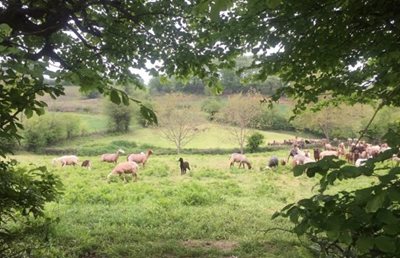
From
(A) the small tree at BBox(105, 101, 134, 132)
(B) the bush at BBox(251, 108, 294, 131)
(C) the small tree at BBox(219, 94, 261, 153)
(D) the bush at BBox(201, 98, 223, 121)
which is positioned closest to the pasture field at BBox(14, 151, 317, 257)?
(C) the small tree at BBox(219, 94, 261, 153)

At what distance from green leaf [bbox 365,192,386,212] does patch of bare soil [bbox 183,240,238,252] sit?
224 inches

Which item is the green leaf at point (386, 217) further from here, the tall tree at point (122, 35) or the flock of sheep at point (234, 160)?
the flock of sheep at point (234, 160)

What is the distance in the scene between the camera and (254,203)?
1223 cm

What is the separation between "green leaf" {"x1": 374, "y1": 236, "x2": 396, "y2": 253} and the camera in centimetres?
168

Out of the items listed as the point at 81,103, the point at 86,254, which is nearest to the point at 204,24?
the point at 86,254

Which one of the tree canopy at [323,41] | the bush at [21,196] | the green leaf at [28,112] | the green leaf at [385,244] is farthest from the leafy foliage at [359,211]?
the bush at [21,196]

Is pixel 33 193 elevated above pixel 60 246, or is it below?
above

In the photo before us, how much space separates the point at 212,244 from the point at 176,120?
4023cm

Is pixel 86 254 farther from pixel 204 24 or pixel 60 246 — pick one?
pixel 204 24

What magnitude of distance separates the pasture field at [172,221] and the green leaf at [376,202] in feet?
1.90

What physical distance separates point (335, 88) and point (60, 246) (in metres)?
5.48

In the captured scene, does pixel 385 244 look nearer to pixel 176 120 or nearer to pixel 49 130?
pixel 176 120

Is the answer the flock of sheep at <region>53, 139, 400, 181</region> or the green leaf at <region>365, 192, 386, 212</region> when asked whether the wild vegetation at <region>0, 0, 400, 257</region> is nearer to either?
the green leaf at <region>365, 192, 386, 212</region>

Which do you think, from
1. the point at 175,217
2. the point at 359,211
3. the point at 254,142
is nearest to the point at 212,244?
the point at 175,217
